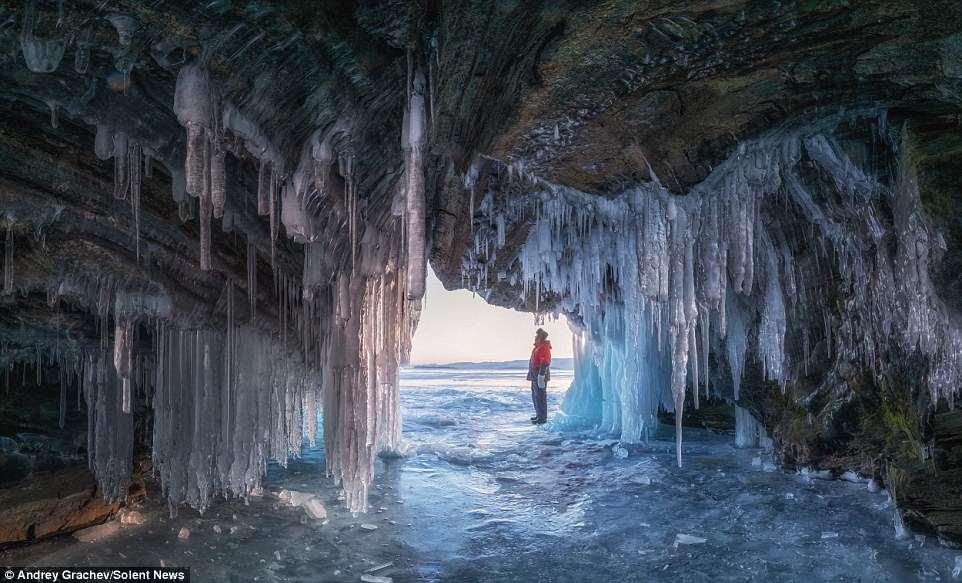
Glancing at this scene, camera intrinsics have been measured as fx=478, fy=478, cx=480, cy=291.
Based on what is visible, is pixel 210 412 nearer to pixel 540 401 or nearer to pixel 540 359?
pixel 540 359

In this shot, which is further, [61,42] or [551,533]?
[551,533]

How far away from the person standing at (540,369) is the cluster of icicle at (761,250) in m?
6.81

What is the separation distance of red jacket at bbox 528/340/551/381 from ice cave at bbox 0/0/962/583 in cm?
578

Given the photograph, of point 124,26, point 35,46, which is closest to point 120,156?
point 35,46

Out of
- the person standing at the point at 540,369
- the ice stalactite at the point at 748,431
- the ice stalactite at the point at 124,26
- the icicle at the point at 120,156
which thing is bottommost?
the ice stalactite at the point at 748,431

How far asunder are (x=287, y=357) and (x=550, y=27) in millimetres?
9028

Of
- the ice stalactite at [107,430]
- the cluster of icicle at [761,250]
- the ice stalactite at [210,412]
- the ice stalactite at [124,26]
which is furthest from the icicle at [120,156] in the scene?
the ice stalactite at [107,430]

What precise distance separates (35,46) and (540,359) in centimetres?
1461

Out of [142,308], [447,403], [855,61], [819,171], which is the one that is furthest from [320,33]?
[447,403]

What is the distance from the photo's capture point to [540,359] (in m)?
16.2

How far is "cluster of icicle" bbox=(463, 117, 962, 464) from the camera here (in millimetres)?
5305

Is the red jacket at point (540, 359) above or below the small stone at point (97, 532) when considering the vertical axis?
above

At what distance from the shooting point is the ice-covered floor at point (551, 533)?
5160 millimetres

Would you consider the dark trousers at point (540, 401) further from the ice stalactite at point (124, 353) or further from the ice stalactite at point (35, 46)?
the ice stalactite at point (35, 46)
